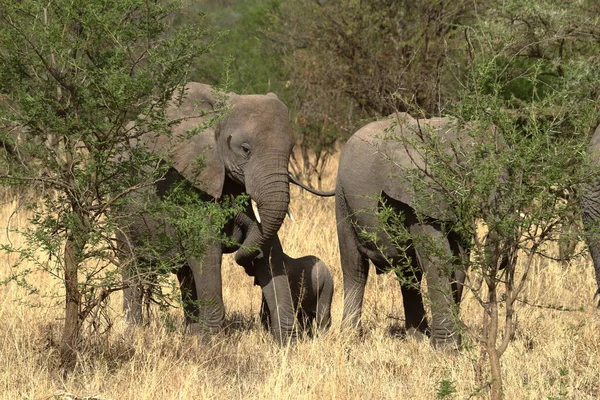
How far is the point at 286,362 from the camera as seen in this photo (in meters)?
6.46

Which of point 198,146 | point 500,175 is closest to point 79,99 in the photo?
point 198,146

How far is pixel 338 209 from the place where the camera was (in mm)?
8164

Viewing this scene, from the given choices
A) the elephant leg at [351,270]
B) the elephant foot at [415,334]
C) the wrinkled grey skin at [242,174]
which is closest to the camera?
the wrinkled grey skin at [242,174]

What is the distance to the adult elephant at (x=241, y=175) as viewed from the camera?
731 cm

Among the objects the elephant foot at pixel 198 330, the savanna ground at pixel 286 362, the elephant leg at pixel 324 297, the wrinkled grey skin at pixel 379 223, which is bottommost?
the savanna ground at pixel 286 362

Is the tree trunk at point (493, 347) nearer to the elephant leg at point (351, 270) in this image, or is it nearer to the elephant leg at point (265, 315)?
the elephant leg at point (351, 270)

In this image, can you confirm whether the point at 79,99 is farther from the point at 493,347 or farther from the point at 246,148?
the point at 493,347

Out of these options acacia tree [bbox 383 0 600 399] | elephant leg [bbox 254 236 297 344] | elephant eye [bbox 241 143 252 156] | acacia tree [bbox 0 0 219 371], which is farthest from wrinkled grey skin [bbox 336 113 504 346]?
acacia tree [bbox 0 0 219 371]

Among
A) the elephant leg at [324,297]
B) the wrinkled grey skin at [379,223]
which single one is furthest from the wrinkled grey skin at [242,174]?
the wrinkled grey skin at [379,223]

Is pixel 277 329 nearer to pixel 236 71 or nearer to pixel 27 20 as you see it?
pixel 27 20

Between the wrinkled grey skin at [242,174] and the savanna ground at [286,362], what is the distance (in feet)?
0.99

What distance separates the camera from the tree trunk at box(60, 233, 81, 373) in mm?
6164

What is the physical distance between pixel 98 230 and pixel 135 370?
840 mm

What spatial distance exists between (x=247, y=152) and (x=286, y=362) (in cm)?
165
